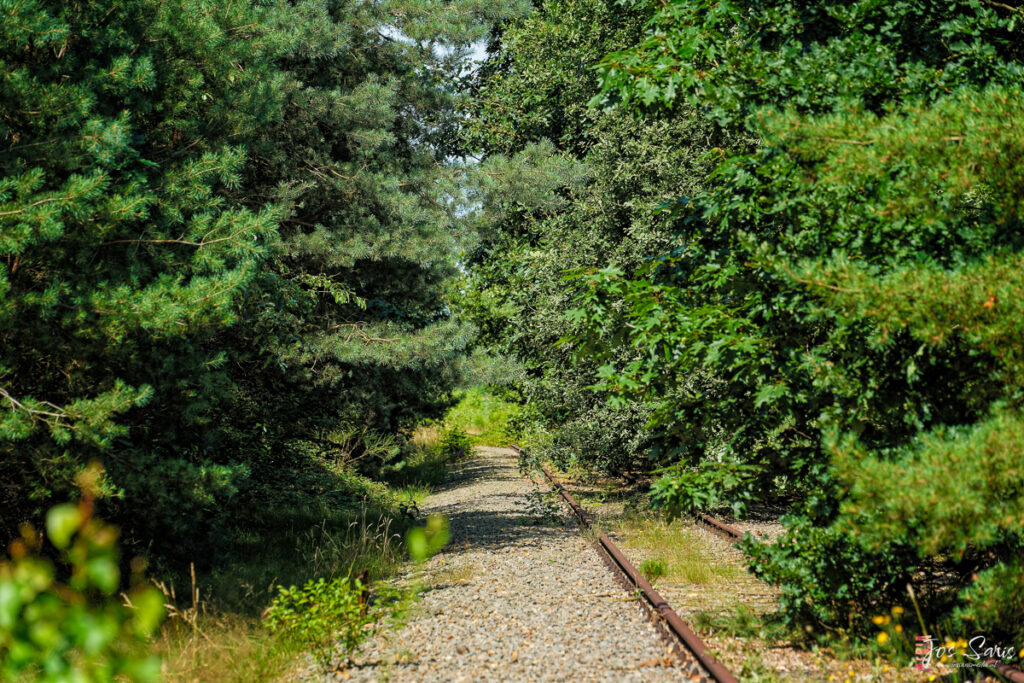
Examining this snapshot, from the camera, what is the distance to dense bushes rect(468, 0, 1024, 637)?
12.8 feet

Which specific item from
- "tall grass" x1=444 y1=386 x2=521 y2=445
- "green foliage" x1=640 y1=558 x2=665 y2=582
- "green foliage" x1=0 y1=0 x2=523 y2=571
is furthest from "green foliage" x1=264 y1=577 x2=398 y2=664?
"tall grass" x1=444 y1=386 x2=521 y2=445

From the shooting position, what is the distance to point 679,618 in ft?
19.8

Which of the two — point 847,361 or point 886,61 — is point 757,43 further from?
point 847,361

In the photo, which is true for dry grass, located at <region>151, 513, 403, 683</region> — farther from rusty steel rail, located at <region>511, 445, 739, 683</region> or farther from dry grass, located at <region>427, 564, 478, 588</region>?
rusty steel rail, located at <region>511, 445, 739, 683</region>

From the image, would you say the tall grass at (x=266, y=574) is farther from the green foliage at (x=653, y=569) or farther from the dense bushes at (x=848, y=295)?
the dense bushes at (x=848, y=295)

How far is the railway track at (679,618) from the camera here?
182 inches

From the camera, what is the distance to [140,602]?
1.37 m

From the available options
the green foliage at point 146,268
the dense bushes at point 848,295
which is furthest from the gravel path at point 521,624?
the green foliage at point 146,268

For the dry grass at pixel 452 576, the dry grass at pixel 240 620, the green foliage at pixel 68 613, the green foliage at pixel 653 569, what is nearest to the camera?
the green foliage at pixel 68 613

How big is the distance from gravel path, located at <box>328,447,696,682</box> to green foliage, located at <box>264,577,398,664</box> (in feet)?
0.71

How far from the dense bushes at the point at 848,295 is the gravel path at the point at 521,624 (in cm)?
124

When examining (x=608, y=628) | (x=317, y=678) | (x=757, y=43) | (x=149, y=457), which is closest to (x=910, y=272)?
(x=757, y=43)

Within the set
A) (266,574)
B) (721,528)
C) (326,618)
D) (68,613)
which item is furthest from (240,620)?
(721,528)

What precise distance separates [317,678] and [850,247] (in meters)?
4.67
